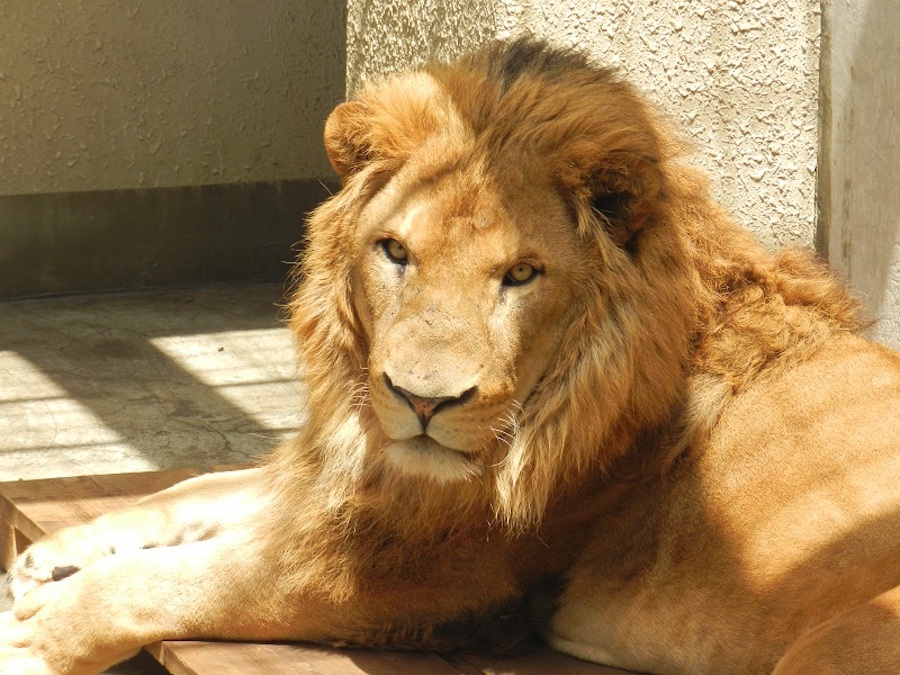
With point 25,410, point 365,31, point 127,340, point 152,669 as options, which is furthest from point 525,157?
point 127,340

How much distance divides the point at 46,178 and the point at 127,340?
137 cm

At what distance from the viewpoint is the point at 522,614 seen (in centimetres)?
284

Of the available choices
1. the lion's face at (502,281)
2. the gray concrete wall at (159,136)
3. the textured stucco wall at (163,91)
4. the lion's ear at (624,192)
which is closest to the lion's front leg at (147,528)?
the lion's face at (502,281)

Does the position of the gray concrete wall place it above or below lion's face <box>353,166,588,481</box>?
below

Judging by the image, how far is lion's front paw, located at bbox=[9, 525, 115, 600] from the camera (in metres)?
3.25

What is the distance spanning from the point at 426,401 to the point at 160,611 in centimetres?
87

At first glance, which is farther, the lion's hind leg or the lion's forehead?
the lion's forehead

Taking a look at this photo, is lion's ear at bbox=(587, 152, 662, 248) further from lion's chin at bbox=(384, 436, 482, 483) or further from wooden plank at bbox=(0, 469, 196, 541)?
wooden plank at bbox=(0, 469, 196, 541)

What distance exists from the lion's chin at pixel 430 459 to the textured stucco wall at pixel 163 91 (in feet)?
17.9

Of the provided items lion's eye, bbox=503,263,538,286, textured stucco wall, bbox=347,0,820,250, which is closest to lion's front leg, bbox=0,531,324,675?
lion's eye, bbox=503,263,538,286

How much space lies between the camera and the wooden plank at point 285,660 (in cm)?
276

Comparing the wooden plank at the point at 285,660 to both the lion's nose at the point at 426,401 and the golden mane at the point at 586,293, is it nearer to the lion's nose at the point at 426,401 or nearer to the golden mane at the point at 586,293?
the golden mane at the point at 586,293

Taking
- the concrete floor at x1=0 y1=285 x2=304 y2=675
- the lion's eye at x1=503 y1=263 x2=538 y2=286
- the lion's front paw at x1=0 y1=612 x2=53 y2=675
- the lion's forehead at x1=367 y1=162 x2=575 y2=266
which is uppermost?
the lion's forehead at x1=367 y1=162 x2=575 y2=266

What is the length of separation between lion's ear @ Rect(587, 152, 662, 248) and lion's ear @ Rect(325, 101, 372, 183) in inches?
20.3
